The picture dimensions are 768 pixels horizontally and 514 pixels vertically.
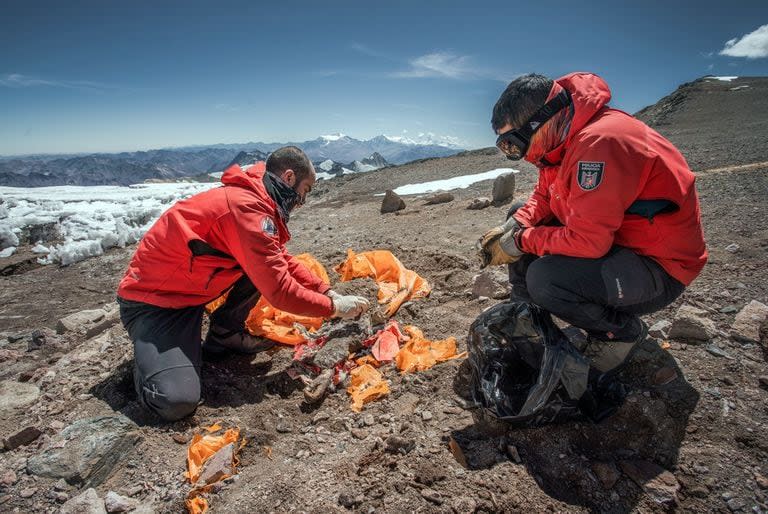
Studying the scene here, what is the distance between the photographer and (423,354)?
266 cm

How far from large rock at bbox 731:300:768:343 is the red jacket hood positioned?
1.61 metres

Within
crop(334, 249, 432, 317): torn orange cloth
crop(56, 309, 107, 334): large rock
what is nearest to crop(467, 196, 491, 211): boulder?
crop(334, 249, 432, 317): torn orange cloth

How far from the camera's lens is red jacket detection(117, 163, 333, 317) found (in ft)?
7.98

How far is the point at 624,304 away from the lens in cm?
203

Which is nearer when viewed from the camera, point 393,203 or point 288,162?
point 288,162

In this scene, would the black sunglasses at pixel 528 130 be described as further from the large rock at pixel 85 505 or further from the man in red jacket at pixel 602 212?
the large rock at pixel 85 505

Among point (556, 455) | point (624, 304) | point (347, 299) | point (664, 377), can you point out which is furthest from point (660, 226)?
point (347, 299)

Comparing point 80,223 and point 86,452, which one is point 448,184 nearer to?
point 80,223

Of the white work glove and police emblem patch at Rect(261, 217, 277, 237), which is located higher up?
police emblem patch at Rect(261, 217, 277, 237)

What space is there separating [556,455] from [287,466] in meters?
1.30

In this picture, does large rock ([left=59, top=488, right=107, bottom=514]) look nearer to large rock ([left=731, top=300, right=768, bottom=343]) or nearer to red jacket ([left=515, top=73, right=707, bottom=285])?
red jacket ([left=515, top=73, right=707, bottom=285])

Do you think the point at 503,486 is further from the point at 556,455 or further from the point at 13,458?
the point at 13,458

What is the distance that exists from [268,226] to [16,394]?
223 cm

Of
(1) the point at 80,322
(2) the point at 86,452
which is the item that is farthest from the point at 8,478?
(1) the point at 80,322
